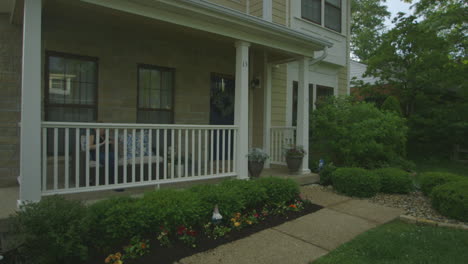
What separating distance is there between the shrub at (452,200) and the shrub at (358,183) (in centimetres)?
95

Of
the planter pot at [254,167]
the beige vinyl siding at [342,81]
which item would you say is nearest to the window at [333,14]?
the beige vinyl siding at [342,81]

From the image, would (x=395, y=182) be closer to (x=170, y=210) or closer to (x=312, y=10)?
(x=170, y=210)

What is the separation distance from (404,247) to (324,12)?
24.6 feet

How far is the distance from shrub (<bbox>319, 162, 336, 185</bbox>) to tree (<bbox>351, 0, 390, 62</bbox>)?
20.8 meters

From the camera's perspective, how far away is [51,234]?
2.49 metres

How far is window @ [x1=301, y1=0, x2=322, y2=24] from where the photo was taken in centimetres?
830

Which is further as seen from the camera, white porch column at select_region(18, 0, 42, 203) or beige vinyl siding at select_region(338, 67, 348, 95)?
beige vinyl siding at select_region(338, 67, 348, 95)

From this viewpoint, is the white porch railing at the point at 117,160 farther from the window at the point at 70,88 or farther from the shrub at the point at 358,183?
the shrub at the point at 358,183

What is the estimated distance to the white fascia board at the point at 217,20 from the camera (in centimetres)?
397

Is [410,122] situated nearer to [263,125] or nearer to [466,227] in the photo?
[263,125]

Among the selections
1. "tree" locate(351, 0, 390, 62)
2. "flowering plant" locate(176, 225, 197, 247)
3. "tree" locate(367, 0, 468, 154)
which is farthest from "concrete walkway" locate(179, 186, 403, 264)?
"tree" locate(351, 0, 390, 62)

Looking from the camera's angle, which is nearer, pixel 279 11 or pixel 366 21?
pixel 279 11

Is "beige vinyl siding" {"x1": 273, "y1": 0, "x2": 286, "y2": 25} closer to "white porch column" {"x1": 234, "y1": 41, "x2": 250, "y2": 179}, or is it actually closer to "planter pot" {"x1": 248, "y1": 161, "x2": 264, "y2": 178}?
"white porch column" {"x1": 234, "y1": 41, "x2": 250, "y2": 179}

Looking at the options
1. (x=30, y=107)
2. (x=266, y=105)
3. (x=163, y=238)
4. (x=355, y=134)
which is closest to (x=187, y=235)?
(x=163, y=238)
